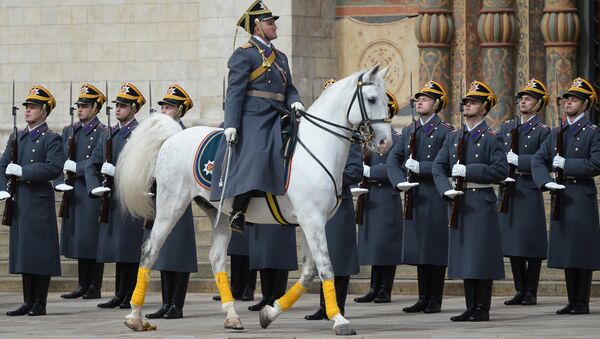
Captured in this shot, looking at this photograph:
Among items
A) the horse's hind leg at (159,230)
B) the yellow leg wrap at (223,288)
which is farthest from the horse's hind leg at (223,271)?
the horse's hind leg at (159,230)

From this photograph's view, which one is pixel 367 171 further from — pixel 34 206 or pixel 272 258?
pixel 34 206

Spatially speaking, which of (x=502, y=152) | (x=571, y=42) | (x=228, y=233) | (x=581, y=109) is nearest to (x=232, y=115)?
(x=228, y=233)

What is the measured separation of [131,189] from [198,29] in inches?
352

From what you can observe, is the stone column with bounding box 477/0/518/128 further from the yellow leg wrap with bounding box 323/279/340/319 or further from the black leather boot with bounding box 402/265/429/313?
the yellow leg wrap with bounding box 323/279/340/319

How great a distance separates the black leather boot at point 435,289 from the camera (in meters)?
14.6

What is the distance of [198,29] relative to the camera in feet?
72.9

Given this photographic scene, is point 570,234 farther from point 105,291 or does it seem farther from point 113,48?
point 113,48

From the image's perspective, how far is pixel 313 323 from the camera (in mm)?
13562

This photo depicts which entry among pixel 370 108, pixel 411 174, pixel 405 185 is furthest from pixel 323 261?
pixel 411 174

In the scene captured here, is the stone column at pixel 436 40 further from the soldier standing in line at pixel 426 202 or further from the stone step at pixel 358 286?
the soldier standing in line at pixel 426 202

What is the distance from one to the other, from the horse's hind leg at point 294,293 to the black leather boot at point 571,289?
8.45 ft

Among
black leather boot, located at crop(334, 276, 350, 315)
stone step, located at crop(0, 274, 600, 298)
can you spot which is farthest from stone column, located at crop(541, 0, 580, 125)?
black leather boot, located at crop(334, 276, 350, 315)

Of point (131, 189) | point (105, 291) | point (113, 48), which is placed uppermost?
point (113, 48)

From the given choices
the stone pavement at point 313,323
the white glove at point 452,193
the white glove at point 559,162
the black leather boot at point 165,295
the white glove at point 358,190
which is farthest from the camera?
the white glove at point 358,190
